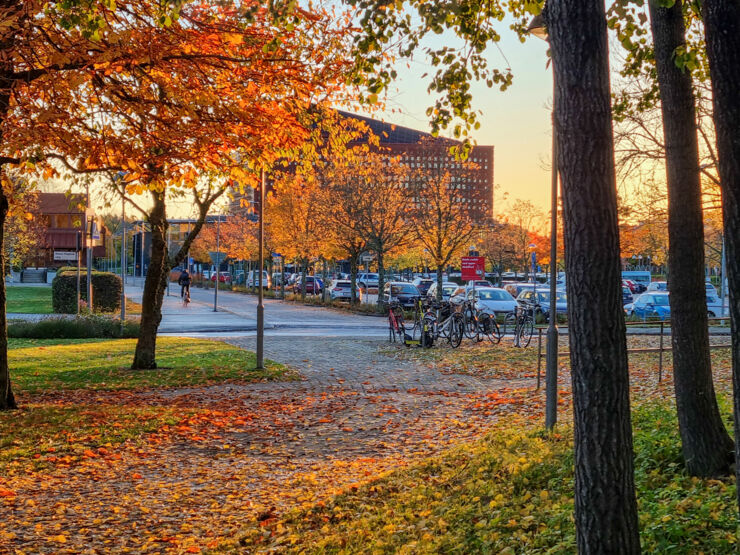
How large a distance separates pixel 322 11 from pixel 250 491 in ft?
25.1

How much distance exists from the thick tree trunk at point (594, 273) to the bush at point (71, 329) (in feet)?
66.8

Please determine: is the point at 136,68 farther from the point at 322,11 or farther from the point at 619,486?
the point at 619,486

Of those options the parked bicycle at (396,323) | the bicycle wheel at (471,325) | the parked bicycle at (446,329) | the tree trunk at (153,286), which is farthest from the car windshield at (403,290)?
the tree trunk at (153,286)

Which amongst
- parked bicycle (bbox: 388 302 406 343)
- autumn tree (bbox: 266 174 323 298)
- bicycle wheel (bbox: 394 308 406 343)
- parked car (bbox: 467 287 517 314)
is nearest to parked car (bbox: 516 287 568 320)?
parked car (bbox: 467 287 517 314)

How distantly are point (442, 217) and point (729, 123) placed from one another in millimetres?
33030

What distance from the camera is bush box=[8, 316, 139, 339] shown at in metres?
21.7

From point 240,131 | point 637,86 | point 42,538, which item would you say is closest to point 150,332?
point 240,131

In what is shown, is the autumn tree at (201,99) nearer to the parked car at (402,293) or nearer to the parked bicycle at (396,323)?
the parked bicycle at (396,323)

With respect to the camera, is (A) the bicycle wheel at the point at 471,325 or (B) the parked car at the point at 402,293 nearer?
(A) the bicycle wheel at the point at 471,325

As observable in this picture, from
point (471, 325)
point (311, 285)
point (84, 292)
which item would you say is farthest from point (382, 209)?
point (311, 285)

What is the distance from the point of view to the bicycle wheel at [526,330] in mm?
20094

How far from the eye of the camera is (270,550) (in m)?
5.04

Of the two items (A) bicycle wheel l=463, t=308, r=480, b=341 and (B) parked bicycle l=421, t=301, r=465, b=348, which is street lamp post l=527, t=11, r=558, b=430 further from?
(A) bicycle wheel l=463, t=308, r=480, b=341

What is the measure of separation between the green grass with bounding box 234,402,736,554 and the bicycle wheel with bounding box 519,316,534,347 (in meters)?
13.1
